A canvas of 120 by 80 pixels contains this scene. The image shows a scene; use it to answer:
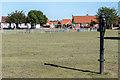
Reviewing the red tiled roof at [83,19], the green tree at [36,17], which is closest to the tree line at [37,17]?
the green tree at [36,17]

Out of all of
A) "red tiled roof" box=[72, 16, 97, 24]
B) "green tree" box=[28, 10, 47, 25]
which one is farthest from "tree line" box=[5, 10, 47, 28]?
"red tiled roof" box=[72, 16, 97, 24]

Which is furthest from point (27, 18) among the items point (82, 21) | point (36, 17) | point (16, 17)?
point (82, 21)

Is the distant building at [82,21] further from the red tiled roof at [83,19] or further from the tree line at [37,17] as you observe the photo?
the tree line at [37,17]

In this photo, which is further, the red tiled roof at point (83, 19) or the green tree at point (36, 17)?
the red tiled roof at point (83, 19)

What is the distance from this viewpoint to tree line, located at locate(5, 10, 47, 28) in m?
105

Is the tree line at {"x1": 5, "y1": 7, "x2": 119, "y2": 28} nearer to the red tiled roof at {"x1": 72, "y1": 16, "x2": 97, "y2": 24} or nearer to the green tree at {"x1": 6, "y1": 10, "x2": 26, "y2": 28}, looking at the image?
the green tree at {"x1": 6, "y1": 10, "x2": 26, "y2": 28}

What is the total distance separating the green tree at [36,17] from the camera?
119000 millimetres

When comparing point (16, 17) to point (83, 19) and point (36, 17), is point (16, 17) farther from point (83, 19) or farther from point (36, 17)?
point (83, 19)

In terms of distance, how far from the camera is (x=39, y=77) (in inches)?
268

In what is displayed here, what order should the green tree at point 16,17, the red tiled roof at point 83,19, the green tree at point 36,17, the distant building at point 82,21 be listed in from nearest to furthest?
the green tree at point 16,17
the green tree at point 36,17
the distant building at point 82,21
the red tiled roof at point 83,19

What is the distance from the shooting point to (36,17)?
120 m

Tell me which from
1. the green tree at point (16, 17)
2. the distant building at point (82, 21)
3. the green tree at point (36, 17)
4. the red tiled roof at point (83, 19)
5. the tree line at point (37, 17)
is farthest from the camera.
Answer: the red tiled roof at point (83, 19)

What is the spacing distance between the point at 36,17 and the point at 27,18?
15.9ft

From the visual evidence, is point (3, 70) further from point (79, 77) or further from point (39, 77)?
point (79, 77)
